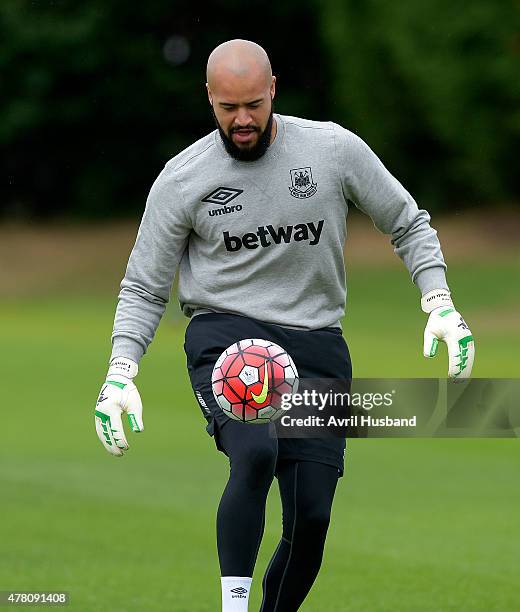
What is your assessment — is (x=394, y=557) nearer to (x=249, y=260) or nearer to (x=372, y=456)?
(x=249, y=260)

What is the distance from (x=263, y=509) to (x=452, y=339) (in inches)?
35.5

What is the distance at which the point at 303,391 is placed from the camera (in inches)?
215

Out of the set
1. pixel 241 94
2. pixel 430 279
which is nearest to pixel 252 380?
pixel 430 279

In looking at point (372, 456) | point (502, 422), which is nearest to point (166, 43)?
point (372, 456)

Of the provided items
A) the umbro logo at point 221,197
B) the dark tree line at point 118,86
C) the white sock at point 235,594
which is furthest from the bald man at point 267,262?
the dark tree line at point 118,86

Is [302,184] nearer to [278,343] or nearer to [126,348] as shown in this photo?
[278,343]

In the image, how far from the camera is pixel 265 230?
5.36 m

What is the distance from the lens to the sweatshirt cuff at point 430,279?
545 cm

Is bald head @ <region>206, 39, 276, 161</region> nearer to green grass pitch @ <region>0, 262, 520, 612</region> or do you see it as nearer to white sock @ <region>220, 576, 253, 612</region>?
white sock @ <region>220, 576, 253, 612</region>

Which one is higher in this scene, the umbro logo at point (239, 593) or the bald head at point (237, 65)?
the bald head at point (237, 65)

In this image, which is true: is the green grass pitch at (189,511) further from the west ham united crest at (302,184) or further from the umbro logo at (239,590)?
the west ham united crest at (302,184)

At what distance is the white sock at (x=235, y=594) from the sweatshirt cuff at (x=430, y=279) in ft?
4.14

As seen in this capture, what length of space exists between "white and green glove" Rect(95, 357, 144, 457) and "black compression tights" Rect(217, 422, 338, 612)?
1.09ft

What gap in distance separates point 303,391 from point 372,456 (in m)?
7.87
